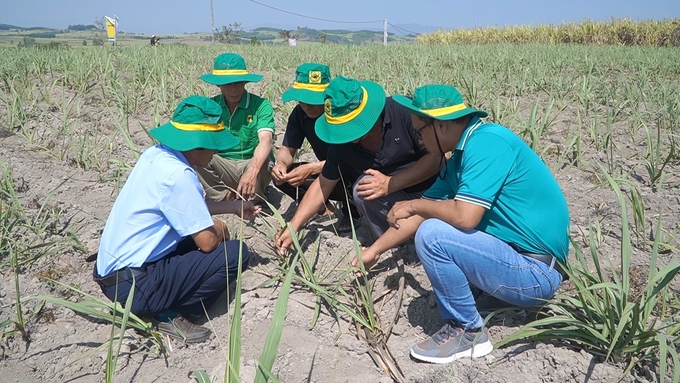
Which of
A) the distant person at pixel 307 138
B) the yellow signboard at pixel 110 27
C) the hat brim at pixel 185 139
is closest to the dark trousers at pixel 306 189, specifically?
the distant person at pixel 307 138

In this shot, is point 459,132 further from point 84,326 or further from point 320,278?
point 84,326

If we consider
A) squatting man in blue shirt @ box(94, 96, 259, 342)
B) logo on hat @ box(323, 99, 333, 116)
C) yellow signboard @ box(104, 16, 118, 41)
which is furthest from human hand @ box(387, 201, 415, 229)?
yellow signboard @ box(104, 16, 118, 41)

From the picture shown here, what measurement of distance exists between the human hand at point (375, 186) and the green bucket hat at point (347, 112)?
0.24 meters

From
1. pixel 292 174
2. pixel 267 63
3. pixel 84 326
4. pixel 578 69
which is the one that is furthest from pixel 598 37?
pixel 84 326

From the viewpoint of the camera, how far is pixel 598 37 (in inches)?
651

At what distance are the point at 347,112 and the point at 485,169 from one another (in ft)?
2.16

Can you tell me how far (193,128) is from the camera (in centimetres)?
183

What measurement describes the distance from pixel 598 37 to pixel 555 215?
Result: 17278 millimetres

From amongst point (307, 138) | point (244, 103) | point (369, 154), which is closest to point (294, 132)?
point (307, 138)

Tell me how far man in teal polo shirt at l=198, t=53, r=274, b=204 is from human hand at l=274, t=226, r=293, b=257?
67 cm

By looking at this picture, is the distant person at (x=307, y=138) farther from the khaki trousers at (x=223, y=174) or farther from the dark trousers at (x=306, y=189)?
the khaki trousers at (x=223, y=174)

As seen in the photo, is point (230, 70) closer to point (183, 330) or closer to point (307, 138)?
point (307, 138)

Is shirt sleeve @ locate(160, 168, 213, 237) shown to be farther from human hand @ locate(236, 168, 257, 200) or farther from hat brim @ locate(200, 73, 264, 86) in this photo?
hat brim @ locate(200, 73, 264, 86)

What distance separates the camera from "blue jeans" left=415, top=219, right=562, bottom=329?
5.44 ft
